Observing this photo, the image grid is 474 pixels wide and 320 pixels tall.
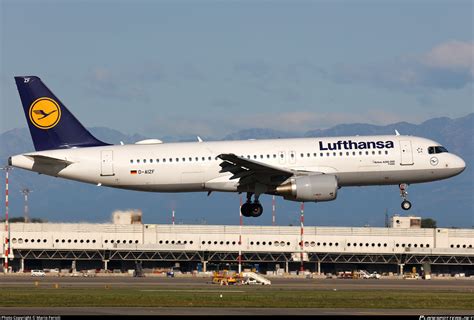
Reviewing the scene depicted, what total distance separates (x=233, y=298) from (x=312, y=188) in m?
10.3

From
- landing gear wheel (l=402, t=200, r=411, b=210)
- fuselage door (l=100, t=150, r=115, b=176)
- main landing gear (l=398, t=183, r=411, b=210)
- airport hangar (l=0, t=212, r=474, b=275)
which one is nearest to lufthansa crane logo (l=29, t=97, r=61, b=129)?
fuselage door (l=100, t=150, r=115, b=176)

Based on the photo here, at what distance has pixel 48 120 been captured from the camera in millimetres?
78000

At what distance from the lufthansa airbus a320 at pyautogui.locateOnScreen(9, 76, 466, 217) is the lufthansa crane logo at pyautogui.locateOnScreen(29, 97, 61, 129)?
242cm

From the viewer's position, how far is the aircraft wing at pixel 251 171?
234 ft

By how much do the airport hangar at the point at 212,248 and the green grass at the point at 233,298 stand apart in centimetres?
8203

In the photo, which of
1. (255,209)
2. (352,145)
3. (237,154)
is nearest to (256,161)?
(237,154)

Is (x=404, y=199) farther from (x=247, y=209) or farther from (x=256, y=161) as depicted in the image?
(x=256, y=161)

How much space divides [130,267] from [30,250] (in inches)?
587

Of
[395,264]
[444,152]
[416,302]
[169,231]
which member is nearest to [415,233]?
[395,264]

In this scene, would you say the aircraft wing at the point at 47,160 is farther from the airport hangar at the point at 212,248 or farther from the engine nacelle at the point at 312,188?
the airport hangar at the point at 212,248

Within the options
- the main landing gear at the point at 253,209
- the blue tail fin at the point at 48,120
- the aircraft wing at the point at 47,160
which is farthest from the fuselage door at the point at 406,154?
the aircraft wing at the point at 47,160

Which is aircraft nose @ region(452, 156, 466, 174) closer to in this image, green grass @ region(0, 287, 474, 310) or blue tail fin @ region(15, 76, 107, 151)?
green grass @ region(0, 287, 474, 310)

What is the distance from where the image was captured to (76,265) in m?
161

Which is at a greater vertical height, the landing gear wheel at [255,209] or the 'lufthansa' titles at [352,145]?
the 'lufthansa' titles at [352,145]
